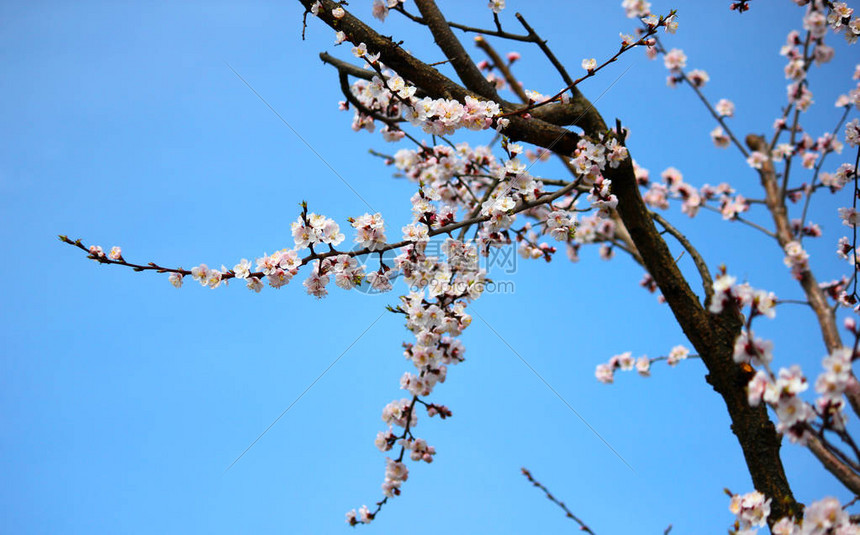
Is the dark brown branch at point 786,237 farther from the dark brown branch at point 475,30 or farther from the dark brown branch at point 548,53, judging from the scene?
the dark brown branch at point 475,30

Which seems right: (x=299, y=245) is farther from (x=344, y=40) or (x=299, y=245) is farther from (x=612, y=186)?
(x=612, y=186)

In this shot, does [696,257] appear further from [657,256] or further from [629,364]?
[629,364]

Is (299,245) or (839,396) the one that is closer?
(839,396)

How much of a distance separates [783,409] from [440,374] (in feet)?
6.14

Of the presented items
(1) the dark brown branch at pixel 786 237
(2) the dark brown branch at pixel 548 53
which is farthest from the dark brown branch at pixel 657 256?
(1) the dark brown branch at pixel 786 237

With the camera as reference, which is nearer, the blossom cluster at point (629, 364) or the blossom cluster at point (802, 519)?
the blossom cluster at point (802, 519)

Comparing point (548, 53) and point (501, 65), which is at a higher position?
point (501, 65)

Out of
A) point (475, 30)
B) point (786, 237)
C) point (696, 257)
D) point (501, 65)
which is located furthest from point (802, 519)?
point (501, 65)

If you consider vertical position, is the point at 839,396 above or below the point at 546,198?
below

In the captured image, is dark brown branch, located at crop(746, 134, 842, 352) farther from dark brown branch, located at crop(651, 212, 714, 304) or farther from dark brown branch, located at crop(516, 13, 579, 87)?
dark brown branch, located at crop(516, 13, 579, 87)

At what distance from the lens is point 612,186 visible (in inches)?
130

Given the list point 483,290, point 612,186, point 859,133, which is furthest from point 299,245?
point 859,133

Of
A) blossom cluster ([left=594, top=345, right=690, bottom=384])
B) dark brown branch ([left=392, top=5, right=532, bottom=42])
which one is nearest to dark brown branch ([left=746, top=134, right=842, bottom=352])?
blossom cluster ([left=594, top=345, right=690, bottom=384])

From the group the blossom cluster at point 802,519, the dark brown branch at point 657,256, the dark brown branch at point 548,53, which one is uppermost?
the dark brown branch at point 548,53
